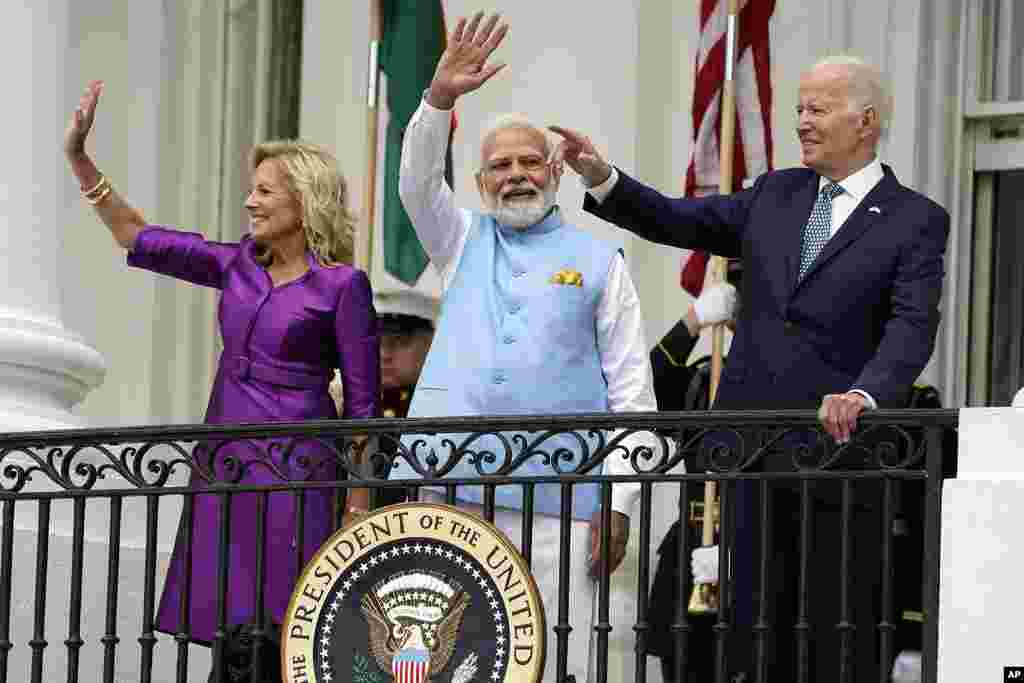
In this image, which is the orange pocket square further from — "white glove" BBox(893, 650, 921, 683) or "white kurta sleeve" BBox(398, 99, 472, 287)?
"white glove" BBox(893, 650, 921, 683)

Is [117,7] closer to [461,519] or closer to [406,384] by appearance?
[406,384]

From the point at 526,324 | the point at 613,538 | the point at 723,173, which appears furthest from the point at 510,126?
the point at 723,173

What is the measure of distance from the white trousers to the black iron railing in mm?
67

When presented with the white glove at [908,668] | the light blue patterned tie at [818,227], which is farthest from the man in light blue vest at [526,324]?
the white glove at [908,668]

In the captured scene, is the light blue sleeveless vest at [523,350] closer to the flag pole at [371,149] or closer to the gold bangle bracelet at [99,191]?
the gold bangle bracelet at [99,191]

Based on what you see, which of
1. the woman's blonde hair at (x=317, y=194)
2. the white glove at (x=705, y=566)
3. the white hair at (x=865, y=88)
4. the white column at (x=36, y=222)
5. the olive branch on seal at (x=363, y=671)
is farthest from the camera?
the white glove at (x=705, y=566)

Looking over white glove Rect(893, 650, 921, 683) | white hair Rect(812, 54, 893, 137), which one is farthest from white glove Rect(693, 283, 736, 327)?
white hair Rect(812, 54, 893, 137)

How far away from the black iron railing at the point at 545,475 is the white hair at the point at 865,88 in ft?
2.96

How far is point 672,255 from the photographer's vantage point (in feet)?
37.1

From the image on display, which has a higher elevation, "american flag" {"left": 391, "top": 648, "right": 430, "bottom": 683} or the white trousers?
the white trousers

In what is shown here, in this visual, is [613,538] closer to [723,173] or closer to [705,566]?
[705,566]

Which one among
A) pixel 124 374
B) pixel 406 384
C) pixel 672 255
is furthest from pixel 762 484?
pixel 124 374

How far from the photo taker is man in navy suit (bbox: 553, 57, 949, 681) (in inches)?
273

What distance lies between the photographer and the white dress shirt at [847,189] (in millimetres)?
7230
